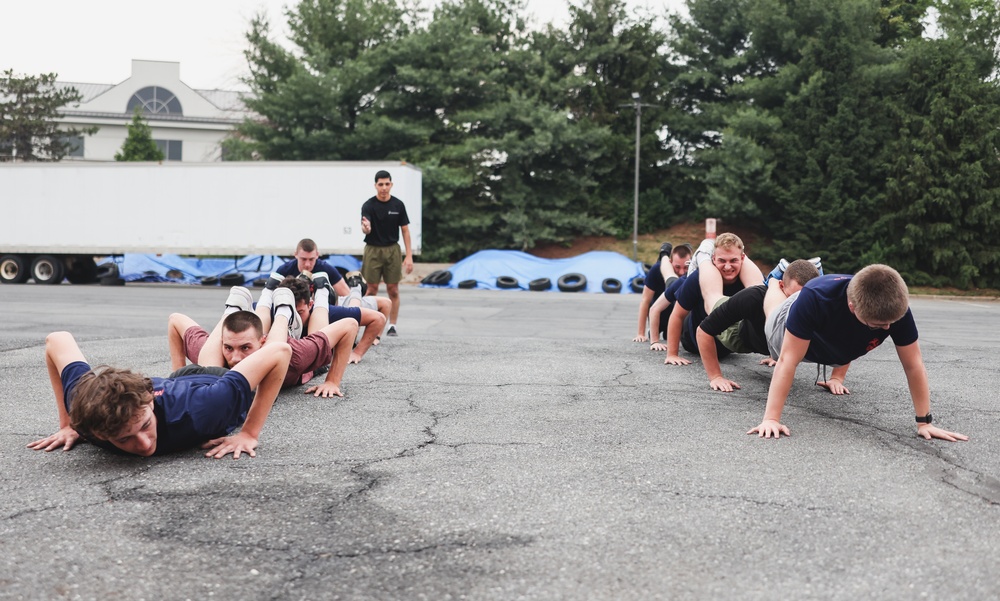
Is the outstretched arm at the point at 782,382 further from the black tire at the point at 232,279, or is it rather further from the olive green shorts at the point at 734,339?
the black tire at the point at 232,279

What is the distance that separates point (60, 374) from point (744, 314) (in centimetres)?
409

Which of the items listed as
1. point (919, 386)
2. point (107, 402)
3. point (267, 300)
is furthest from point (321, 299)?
point (919, 386)

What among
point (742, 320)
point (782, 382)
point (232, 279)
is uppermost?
point (742, 320)

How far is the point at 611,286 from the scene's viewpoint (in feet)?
77.6

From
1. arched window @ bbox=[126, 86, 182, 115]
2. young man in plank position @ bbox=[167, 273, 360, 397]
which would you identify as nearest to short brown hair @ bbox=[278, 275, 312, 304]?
young man in plank position @ bbox=[167, 273, 360, 397]

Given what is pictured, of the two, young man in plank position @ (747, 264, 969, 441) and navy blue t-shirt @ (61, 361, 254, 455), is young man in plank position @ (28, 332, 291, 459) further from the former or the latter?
young man in plank position @ (747, 264, 969, 441)

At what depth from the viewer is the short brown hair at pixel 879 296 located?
13.4 feet

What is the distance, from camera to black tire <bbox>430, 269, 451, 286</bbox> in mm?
24875

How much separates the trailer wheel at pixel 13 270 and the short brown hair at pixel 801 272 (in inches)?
904

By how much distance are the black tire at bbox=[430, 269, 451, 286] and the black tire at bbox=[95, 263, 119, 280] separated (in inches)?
343

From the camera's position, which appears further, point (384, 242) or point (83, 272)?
point (83, 272)

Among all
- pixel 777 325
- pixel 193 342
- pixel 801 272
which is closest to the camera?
pixel 777 325

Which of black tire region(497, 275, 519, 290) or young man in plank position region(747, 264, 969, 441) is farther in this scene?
black tire region(497, 275, 519, 290)

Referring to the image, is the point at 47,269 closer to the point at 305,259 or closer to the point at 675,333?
the point at 305,259
